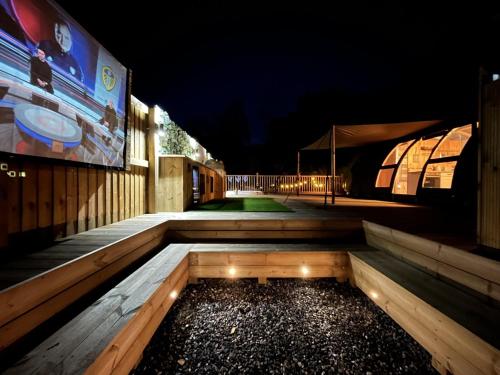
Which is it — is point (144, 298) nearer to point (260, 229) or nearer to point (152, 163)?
point (260, 229)

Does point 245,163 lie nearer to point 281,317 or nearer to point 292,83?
point 292,83

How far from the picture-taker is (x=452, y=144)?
6.02 metres

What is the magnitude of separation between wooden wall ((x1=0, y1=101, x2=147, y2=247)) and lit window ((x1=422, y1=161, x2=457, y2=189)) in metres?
8.08

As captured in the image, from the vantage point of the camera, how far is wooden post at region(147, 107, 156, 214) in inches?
176

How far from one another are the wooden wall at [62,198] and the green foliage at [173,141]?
1.45 metres

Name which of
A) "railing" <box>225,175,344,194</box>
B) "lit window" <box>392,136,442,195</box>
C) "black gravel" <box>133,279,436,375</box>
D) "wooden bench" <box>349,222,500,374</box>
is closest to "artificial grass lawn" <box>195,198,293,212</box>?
"black gravel" <box>133,279,436,375</box>

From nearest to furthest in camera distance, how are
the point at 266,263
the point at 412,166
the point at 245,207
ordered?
the point at 266,263 → the point at 245,207 → the point at 412,166

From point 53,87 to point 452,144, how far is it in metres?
8.79

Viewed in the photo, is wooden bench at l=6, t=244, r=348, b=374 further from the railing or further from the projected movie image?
the railing

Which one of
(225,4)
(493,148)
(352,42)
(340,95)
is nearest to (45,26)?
(493,148)

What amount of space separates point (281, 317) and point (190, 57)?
3408 cm

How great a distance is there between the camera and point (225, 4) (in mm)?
14828

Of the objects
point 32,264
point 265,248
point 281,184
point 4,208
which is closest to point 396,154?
point 281,184

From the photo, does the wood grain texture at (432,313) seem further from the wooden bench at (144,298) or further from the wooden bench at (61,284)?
the wooden bench at (61,284)
